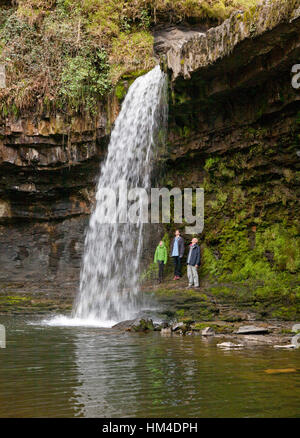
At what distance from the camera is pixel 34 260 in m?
18.5

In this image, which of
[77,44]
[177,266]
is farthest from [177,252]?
[77,44]

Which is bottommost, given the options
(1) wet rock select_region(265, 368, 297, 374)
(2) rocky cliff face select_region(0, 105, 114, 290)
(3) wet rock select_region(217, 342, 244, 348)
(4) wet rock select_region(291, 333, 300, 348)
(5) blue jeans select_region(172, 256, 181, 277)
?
(3) wet rock select_region(217, 342, 244, 348)

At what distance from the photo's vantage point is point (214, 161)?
14.1 m

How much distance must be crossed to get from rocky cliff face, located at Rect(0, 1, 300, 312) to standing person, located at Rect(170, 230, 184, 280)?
78cm

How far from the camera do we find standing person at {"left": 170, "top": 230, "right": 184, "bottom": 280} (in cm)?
1405

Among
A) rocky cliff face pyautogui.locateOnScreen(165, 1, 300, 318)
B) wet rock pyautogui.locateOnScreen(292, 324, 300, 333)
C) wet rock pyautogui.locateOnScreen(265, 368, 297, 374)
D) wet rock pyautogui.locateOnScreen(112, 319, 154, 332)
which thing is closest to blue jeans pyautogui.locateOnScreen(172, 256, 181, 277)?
rocky cliff face pyautogui.locateOnScreen(165, 1, 300, 318)

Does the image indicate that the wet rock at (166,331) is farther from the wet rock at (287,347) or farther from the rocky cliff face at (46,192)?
the rocky cliff face at (46,192)

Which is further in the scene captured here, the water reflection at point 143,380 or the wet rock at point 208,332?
the wet rock at point 208,332

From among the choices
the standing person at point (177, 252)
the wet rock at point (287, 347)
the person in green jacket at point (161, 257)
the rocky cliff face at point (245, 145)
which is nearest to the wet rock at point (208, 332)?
the wet rock at point (287, 347)

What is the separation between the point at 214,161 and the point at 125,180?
3.36 m

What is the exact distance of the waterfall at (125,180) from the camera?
14953 mm

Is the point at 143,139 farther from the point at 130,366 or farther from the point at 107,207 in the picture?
the point at 130,366

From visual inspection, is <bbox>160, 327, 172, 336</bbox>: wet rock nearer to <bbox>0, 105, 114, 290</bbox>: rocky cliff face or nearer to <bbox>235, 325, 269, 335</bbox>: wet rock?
<bbox>235, 325, 269, 335</bbox>: wet rock

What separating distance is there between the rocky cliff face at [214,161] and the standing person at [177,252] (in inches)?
30.9
